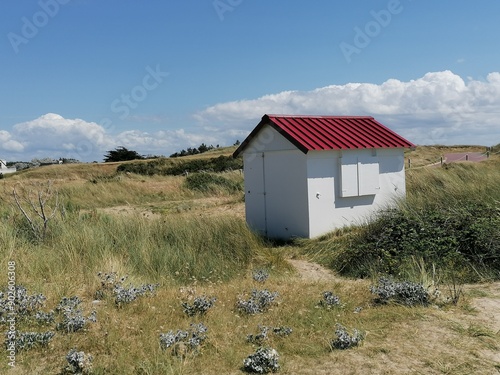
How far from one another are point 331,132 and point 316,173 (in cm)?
162

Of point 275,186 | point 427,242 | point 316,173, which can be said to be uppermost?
point 316,173

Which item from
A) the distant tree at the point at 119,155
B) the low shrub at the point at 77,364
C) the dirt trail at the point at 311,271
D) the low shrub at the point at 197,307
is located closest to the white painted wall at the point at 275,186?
the dirt trail at the point at 311,271

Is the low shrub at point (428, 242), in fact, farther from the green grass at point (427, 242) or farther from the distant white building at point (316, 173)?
the distant white building at point (316, 173)

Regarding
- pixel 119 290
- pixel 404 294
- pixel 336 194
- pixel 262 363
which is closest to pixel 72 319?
pixel 119 290

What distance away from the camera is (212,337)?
485cm

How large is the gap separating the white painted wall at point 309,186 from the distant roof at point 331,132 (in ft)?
0.65

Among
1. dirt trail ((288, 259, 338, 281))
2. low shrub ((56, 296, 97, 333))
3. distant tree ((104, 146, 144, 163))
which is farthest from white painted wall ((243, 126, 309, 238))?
distant tree ((104, 146, 144, 163))

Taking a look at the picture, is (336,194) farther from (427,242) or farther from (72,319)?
(72,319)

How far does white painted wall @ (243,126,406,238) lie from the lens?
12219 millimetres

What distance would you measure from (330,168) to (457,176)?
16.8 ft

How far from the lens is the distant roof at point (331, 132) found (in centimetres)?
1238

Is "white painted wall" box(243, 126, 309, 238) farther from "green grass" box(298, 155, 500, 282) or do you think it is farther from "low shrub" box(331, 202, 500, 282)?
"low shrub" box(331, 202, 500, 282)

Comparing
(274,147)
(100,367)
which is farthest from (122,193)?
(100,367)

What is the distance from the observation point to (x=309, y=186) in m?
12.1
